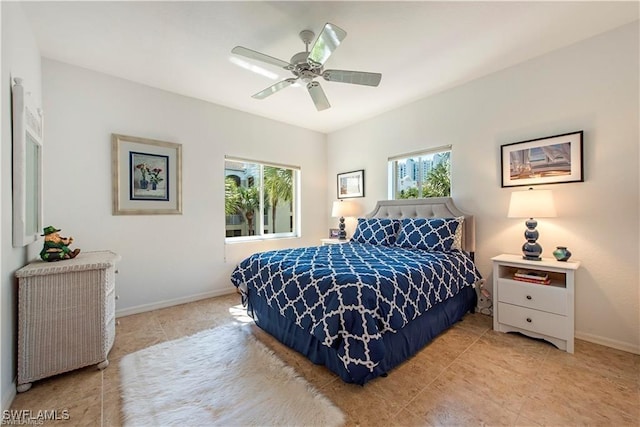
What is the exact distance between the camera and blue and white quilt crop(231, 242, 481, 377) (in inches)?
65.9

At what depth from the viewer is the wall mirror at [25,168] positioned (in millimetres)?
1717

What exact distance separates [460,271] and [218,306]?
9.06ft

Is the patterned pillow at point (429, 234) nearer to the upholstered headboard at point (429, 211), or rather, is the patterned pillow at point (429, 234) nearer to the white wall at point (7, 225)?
the upholstered headboard at point (429, 211)

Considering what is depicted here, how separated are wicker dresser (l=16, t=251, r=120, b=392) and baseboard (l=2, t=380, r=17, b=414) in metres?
0.04

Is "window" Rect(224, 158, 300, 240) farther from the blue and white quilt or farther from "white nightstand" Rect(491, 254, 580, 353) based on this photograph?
"white nightstand" Rect(491, 254, 580, 353)

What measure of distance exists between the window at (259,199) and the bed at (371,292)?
1561 millimetres

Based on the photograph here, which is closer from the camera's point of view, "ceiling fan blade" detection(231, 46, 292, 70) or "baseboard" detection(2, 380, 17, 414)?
"baseboard" detection(2, 380, 17, 414)

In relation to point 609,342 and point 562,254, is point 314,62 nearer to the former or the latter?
point 562,254

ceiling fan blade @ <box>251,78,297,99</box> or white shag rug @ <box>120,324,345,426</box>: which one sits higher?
ceiling fan blade @ <box>251,78,297,99</box>

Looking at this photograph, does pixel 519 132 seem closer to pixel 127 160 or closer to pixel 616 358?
pixel 616 358

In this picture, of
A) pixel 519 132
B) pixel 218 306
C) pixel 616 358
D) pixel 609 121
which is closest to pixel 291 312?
pixel 218 306

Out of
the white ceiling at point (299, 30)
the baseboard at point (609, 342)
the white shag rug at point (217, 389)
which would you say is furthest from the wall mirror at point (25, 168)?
the baseboard at point (609, 342)

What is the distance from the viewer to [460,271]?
2648 millimetres

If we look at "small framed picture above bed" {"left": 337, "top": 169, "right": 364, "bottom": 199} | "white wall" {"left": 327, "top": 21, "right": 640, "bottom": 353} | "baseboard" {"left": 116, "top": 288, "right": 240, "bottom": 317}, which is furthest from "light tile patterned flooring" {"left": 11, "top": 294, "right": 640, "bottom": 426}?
"small framed picture above bed" {"left": 337, "top": 169, "right": 364, "bottom": 199}
